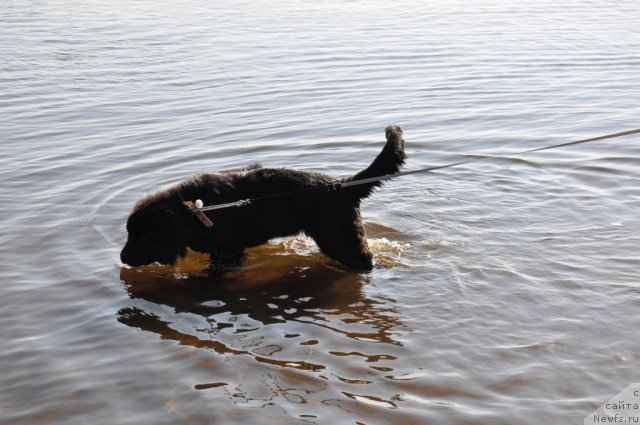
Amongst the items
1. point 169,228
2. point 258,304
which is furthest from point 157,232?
point 258,304

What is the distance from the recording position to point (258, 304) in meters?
6.26

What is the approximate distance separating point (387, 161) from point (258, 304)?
5.00ft

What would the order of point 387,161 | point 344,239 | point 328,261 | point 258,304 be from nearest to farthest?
point 387,161
point 258,304
point 344,239
point 328,261

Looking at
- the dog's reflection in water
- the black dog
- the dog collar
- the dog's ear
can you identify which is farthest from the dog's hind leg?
the dog's ear

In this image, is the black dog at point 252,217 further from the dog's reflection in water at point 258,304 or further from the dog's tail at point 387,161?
the dog's reflection in water at point 258,304

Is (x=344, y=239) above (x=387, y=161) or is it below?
below

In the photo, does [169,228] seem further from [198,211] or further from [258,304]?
[258,304]

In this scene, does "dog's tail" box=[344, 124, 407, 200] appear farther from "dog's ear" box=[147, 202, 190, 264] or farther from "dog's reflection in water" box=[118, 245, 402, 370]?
"dog's ear" box=[147, 202, 190, 264]

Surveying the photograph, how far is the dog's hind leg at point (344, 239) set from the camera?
6.39m

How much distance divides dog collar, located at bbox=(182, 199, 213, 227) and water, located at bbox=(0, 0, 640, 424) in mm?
683

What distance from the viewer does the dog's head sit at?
21.3 feet

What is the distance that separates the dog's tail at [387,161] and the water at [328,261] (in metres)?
0.83

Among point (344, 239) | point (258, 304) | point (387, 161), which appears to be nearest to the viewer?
point (387, 161)

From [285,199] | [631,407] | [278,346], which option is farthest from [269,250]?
[631,407]
